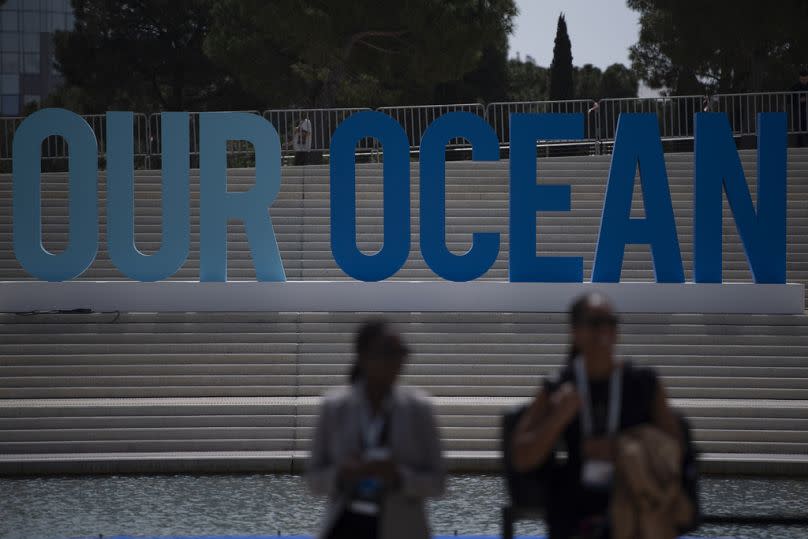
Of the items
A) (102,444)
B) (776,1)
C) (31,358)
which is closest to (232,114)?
(31,358)

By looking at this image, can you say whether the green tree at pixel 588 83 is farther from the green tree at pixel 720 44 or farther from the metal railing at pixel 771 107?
the metal railing at pixel 771 107

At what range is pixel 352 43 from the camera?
3338cm

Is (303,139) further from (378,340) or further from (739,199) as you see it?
(378,340)

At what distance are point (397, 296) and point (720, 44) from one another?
19130 mm

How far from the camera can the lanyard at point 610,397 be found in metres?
4.41

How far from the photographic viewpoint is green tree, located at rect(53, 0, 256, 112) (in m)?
40.3

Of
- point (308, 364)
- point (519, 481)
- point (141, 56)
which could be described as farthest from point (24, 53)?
point (519, 481)

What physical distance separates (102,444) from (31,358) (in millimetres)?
2740

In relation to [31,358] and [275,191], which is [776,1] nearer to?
[275,191]

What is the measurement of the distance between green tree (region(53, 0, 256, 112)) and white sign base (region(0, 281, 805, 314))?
2513 cm

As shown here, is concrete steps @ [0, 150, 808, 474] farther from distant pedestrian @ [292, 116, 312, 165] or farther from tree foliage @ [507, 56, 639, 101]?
tree foliage @ [507, 56, 639, 101]

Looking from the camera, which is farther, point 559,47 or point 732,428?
point 559,47

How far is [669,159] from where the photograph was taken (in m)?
21.0

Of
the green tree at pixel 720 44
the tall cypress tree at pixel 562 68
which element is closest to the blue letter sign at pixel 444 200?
the green tree at pixel 720 44
